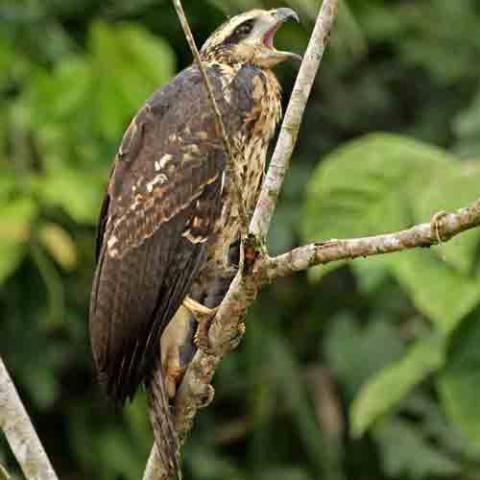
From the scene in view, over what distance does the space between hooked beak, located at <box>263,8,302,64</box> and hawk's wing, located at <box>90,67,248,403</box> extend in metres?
0.19

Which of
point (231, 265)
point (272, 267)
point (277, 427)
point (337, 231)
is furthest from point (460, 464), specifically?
point (272, 267)

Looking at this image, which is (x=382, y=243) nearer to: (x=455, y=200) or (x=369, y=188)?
(x=455, y=200)

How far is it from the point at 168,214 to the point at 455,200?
95 cm

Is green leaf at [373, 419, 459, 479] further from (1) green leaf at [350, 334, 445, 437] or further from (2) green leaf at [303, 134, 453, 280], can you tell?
(2) green leaf at [303, 134, 453, 280]

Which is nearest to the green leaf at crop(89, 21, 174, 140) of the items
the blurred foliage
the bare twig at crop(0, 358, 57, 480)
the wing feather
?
the blurred foliage

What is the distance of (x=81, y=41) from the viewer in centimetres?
844

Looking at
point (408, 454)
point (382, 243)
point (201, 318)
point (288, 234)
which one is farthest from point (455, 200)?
point (288, 234)

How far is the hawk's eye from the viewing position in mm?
5574

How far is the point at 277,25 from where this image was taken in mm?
5508

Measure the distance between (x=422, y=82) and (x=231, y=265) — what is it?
408cm

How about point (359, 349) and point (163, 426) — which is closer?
point (163, 426)

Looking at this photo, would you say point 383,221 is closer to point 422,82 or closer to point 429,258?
point 429,258

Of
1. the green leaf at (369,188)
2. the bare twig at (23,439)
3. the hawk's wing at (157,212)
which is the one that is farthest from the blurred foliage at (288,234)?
the bare twig at (23,439)

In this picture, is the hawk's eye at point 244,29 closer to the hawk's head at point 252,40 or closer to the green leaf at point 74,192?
the hawk's head at point 252,40
